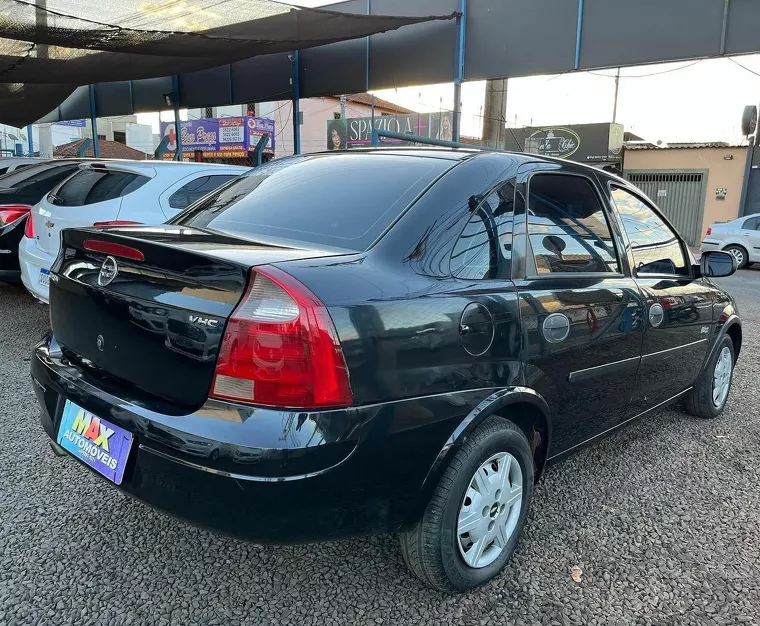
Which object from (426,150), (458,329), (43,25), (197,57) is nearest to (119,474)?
(458,329)

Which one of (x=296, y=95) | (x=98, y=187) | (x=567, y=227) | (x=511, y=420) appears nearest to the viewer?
(x=511, y=420)

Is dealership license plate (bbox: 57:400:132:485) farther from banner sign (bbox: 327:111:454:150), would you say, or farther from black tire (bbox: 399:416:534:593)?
banner sign (bbox: 327:111:454:150)

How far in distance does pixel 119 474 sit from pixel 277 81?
15.2 m

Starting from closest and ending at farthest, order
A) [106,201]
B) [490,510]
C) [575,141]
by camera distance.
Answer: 1. [490,510]
2. [106,201]
3. [575,141]

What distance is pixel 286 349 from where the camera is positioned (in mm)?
1755

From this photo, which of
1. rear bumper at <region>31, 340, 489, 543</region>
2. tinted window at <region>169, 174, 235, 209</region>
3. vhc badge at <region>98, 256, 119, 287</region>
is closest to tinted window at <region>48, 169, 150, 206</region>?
tinted window at <region>169, 174, 235, 209</region>

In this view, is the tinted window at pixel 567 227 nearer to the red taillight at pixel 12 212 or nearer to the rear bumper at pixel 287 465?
the rear bumper at pixel 287 465

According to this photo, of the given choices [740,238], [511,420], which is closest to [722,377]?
[511,420]

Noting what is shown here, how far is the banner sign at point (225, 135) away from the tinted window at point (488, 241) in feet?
80.9

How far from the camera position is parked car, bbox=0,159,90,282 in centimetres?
600

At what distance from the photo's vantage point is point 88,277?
228 cm

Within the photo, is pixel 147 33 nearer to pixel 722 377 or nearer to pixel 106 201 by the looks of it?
pixel 106 201

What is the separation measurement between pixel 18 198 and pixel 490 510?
6152 millimetres

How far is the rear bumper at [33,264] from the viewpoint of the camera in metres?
5.00
